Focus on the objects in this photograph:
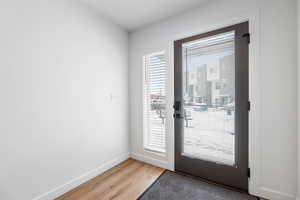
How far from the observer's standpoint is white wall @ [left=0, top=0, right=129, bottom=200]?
1357mm

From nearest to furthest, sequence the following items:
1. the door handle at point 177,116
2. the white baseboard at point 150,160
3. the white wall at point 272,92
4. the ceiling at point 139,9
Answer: the white wall at point 272,92, the ceiling at point 139,9, the door handle at point 177,116, the white baseboard at point 150,160

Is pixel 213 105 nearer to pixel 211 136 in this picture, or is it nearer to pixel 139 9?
pixel 211 136

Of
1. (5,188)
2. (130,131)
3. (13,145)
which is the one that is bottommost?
(5,188)

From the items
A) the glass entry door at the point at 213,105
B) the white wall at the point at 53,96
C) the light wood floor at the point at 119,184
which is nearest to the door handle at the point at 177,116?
the glass entry door at the point at 213,105

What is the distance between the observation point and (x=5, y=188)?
132 cm

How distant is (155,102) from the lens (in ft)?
8.43

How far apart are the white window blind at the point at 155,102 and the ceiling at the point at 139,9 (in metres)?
0.62

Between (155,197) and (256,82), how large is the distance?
6.15 feet

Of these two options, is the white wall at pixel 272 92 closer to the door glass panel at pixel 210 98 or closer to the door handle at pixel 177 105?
the door glass panel at pixel 210 98

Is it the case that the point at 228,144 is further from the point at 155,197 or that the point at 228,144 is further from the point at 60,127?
the point at 60,127

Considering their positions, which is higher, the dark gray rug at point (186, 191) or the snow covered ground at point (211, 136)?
the snow covered ground at point (211, 136)

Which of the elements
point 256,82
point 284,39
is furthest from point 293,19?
point 256,82

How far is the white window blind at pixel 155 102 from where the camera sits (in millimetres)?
2463

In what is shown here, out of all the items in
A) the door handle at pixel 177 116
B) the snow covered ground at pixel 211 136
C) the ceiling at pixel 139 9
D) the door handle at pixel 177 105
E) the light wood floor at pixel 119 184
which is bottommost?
the light wood floor at pixel 119 184
